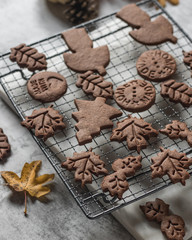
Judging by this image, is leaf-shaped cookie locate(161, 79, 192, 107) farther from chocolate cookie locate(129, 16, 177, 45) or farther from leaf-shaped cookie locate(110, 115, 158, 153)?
chocolate cookie locate(129, 16, 177, 45)

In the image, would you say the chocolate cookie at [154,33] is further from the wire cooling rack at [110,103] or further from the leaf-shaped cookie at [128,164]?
the leaf-shaped cookie at [128,164]

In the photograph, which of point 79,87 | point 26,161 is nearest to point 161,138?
point 79,87

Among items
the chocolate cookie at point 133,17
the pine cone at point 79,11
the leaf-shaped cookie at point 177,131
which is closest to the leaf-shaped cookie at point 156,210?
the leaf-shaped cookie at point 177,131

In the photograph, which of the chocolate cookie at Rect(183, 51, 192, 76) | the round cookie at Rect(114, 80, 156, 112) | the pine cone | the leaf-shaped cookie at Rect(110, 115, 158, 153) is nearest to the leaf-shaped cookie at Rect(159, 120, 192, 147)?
the leaf-shaped cookie at Rect(110, 115, 158, 153)

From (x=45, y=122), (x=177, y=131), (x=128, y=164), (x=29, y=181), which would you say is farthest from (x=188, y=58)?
(x=29, y=181)

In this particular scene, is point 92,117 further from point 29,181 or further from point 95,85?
point 29,181

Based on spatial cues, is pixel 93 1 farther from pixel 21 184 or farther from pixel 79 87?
pixel 21 184

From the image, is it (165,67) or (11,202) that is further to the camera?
(165,67)
